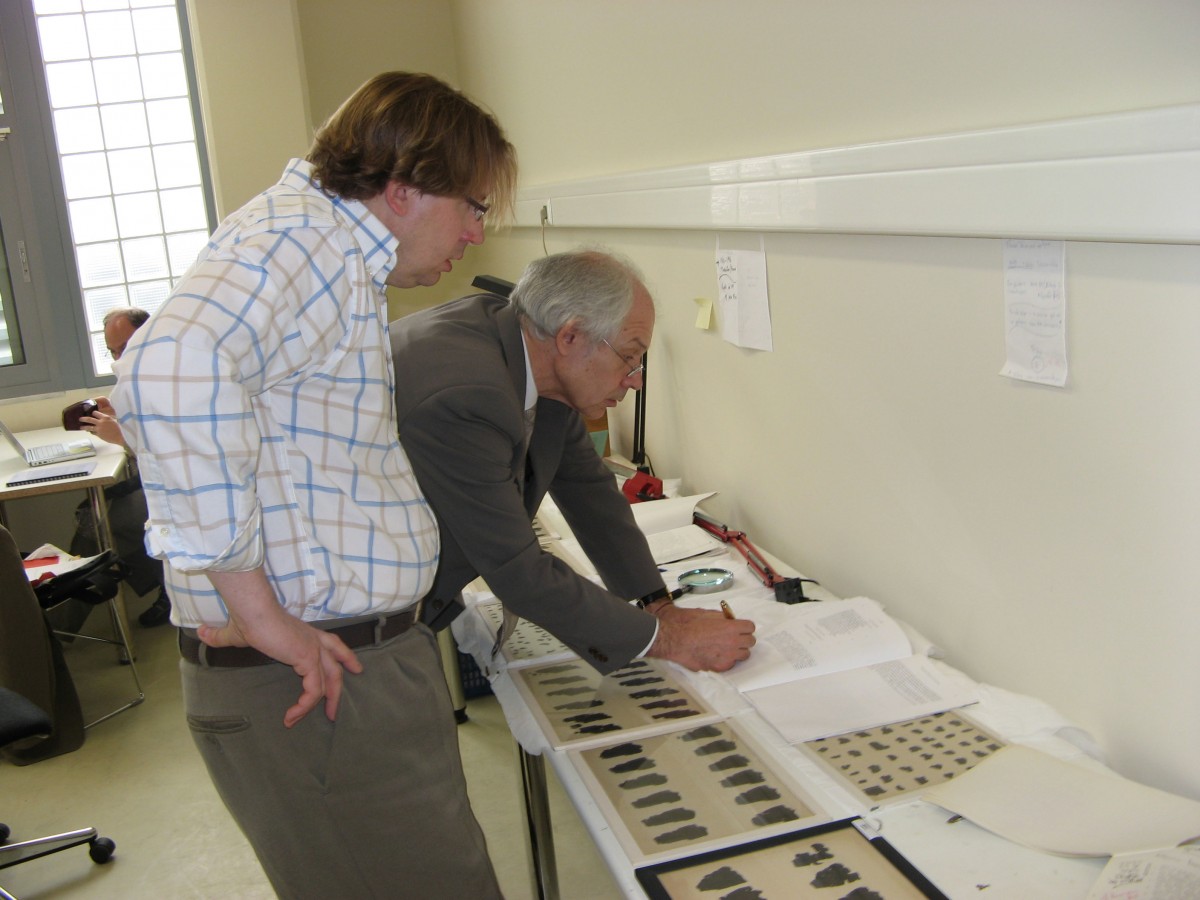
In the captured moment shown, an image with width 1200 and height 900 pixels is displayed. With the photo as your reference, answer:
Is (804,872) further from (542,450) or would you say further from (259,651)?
(542,450)

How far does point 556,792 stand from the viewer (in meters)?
2.68

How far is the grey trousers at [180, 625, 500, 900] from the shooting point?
42.2 inches

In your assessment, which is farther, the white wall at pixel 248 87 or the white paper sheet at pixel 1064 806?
the white wall at pixel 248 87

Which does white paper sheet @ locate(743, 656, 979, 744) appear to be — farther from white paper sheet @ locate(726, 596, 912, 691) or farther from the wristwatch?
the wristwatch

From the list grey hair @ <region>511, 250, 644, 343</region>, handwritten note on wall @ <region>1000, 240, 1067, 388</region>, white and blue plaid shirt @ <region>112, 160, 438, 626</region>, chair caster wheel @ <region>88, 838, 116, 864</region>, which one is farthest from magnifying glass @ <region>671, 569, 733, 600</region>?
chair caster wheel @ <region>88, 838, 116, 864</region>

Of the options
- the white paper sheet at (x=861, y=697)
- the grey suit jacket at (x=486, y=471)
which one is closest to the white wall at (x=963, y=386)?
the white paper sheet at (x=861, y=697)

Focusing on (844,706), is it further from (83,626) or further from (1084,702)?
(83,626)

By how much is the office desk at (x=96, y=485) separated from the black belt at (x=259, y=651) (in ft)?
9.04

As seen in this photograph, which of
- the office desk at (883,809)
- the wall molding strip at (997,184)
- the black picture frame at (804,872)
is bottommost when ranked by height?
the office desk at (883,809)

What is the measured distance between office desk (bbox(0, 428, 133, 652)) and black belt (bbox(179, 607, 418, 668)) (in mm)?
2756

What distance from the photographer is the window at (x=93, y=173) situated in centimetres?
469

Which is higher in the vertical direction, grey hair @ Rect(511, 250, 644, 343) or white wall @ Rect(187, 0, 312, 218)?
white wall @ Rect(187, 0, 312, 218)

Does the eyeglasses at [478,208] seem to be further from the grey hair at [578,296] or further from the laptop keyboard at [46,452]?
the laptop keyboard at [46,452]

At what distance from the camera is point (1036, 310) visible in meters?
1.30
